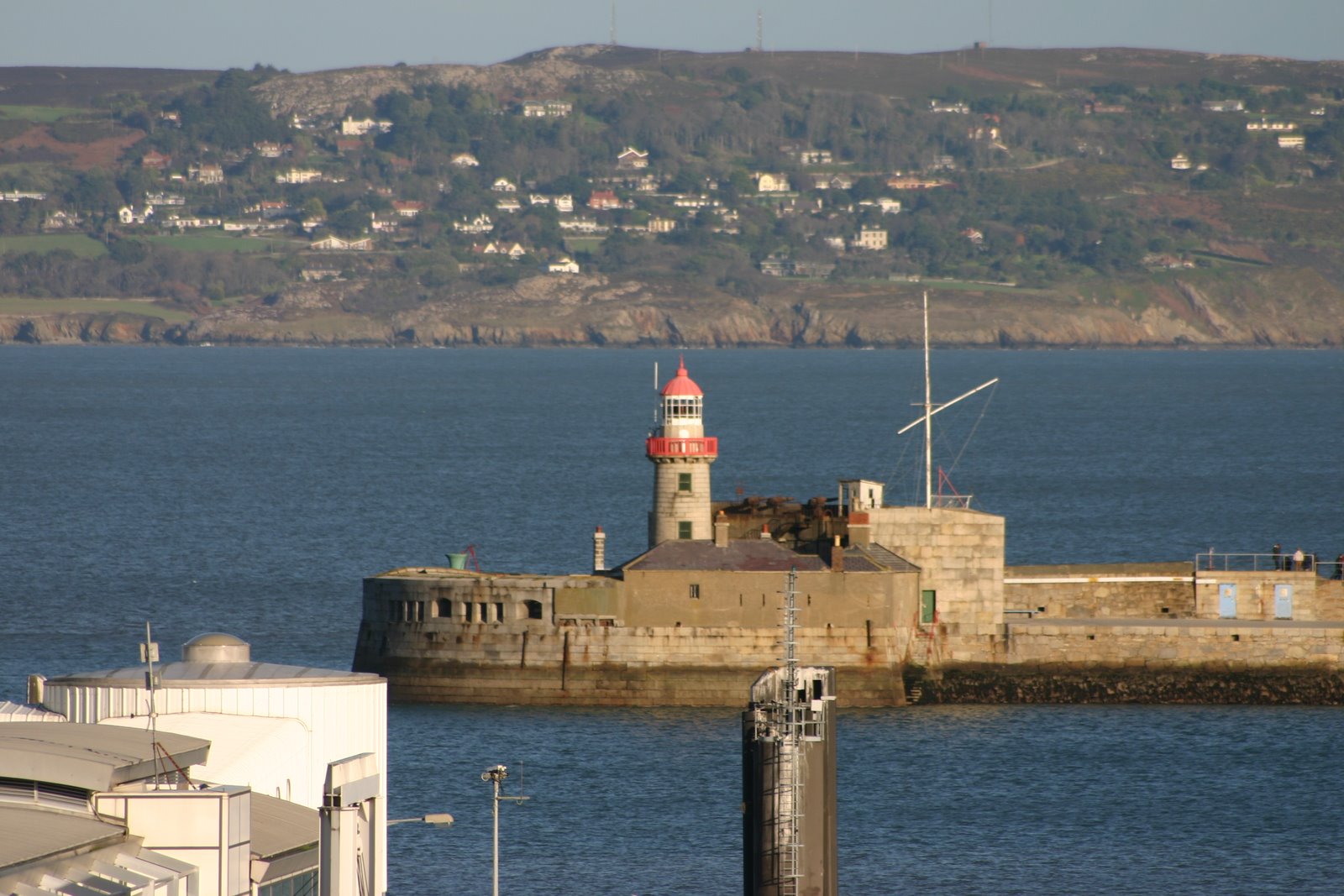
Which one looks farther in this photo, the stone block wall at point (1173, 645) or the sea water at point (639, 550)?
the stone block wall at point (1173, 645)

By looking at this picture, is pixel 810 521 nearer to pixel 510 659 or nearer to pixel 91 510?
pixel 510 659

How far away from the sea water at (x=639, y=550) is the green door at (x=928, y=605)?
2.09 meters

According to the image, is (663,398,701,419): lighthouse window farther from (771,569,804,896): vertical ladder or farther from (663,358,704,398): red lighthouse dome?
(771,569,804,896): vertical ladder

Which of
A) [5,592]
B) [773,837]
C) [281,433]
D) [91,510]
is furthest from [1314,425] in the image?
[773,837]

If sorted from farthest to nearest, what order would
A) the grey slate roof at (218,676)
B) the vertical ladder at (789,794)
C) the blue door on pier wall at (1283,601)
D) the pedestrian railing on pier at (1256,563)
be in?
1. the pedestrian railing on pier at (1256,563)
2. the blue door on pier wall at (1283,601)
3. the grey slate roof at (218,676)
4. the vertical ladder at (789,794)

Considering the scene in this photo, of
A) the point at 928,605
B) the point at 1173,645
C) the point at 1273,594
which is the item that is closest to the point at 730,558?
the point at 928,605

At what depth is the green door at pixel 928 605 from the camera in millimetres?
Answer: 53000

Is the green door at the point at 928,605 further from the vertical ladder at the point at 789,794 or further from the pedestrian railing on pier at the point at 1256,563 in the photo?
the vertical ladder at the point at 789,794

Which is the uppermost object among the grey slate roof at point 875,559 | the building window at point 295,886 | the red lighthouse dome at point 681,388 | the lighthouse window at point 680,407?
the red lighthouse dome at point 681,388

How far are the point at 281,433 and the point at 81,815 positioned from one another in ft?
430

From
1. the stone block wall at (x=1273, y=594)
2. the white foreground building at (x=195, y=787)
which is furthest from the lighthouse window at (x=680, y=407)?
the white foreground building at (x=195, y=787)

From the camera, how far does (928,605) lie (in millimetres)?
53219

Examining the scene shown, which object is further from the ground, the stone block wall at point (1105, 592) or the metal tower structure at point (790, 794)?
the stone block wall at point (1105, 592)

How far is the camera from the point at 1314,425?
160m
